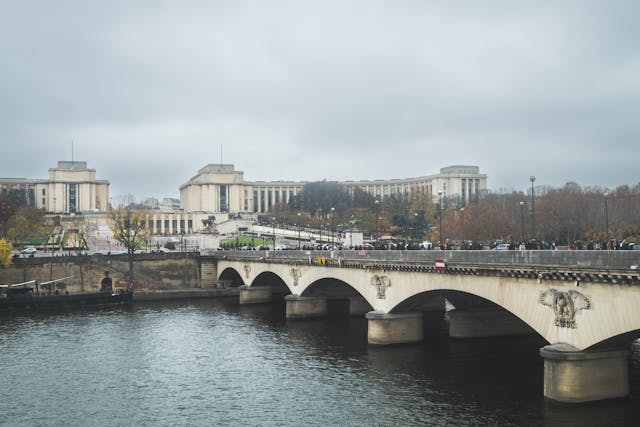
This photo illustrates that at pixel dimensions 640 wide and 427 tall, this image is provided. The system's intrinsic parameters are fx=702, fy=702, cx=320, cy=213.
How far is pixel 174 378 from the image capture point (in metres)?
36.2

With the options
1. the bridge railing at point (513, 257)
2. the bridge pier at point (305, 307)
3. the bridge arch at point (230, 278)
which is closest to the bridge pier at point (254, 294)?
the bridge arch at point (230, 278)

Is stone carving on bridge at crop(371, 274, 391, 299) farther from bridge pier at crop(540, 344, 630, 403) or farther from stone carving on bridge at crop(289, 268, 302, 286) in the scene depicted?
bridge pier at crop(540, 344, 630, 403)

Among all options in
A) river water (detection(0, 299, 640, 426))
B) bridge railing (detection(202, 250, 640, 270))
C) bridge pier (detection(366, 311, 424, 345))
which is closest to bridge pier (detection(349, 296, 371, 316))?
river water (detection(0, 299, 640, 426))

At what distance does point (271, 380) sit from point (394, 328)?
945 cm

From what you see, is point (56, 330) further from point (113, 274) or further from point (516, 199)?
point (516, 199)

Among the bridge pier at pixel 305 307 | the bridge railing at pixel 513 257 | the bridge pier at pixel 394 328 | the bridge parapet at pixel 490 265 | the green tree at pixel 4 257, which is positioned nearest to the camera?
the bridge railing at pixel 513 257

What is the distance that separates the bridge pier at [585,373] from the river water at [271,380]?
17.3 inches

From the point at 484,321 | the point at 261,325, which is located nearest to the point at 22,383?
the point at 261,325

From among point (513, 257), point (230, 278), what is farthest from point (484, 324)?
point (230, 278)

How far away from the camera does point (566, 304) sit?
2627cm

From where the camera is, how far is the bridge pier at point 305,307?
5669 cm

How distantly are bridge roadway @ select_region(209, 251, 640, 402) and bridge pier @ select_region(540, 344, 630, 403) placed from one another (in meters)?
0.04

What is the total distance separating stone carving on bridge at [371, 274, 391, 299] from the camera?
41.7m

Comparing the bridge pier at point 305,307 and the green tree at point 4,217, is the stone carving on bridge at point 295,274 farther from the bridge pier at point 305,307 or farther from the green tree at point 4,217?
the green tree at point 4,217
